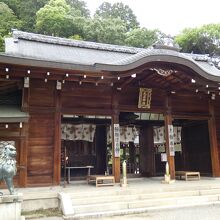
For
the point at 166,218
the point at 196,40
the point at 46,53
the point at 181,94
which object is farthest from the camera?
the point at 196,40

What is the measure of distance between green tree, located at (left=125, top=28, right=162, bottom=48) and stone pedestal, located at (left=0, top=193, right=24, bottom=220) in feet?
111

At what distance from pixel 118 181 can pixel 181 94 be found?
183 inches

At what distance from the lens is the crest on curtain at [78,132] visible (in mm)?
12523

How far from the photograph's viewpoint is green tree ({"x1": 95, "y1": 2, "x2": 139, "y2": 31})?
48.0 meters

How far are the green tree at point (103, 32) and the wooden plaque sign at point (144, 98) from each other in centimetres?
2733

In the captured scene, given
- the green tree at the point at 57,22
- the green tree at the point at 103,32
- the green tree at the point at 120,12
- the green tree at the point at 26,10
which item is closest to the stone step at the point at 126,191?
the green tree at the point at 103,32

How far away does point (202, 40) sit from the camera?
130 ft

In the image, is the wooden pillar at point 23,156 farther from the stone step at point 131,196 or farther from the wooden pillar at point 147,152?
the wooden pillar at point 147,152

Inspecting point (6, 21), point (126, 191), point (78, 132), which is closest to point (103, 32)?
point (6, 21)

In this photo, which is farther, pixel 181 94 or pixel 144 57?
pixel 181 94

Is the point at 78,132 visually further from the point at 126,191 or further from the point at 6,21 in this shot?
the point at 6,21

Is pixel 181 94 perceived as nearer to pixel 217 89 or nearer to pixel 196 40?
pixel 217 89

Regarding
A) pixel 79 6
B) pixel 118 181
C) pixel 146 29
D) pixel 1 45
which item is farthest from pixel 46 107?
pixel 79 6

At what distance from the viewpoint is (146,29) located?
40.4m
